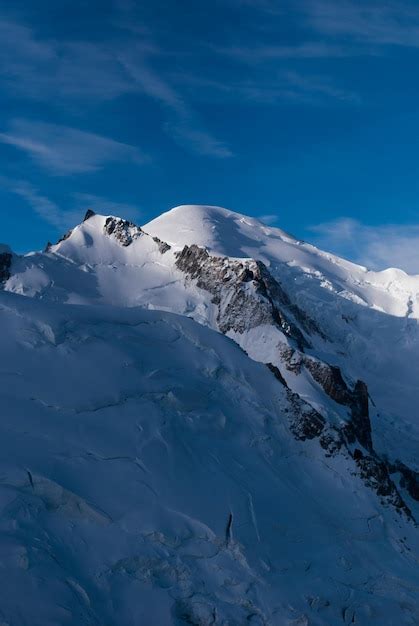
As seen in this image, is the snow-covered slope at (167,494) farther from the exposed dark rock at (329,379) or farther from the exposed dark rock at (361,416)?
the exposed dark rock at (329,379)

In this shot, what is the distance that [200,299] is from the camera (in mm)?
77312

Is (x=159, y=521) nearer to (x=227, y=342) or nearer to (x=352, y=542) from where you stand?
(x=352, y=542)

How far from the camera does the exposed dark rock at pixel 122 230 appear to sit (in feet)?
292

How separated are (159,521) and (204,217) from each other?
87367 mm

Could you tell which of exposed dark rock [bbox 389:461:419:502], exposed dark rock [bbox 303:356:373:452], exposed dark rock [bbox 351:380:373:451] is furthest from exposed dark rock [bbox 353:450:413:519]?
exposed dark rock [bbox 389:461:419:502]


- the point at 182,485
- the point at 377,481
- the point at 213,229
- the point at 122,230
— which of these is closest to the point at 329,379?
the point at 377,481

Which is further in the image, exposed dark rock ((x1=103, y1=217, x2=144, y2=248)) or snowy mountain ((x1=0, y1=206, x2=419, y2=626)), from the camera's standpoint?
exposed dark rock ((x1=103, y1=217, x2=144, y2=248))

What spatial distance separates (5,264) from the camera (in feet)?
265

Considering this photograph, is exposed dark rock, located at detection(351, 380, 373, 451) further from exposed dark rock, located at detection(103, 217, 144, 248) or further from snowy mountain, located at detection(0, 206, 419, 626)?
exposed dark rock, located at detection(103, 217, 144, 248)

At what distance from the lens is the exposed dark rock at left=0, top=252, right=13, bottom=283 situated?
79312 mm

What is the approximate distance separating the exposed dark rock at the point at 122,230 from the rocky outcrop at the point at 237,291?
711 cm

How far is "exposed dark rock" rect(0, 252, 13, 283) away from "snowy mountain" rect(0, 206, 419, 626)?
1171 inches

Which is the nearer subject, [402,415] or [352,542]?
[352,542]

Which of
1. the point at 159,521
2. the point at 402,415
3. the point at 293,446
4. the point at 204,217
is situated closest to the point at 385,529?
the point at 293,446
